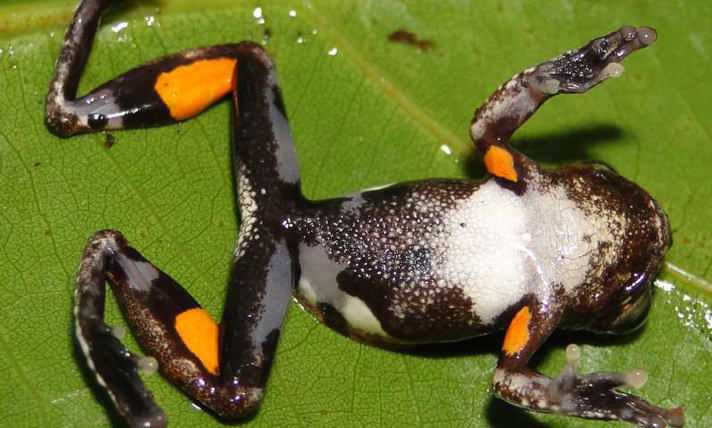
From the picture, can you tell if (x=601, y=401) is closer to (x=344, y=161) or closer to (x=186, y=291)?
(x=344, y=161)

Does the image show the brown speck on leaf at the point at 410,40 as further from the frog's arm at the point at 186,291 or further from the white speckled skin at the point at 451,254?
the white speckled skin at the point at 451,254

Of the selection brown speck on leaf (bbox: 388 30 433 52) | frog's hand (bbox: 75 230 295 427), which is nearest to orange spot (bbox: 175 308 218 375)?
frog's hand (bbox: 75 230 295 427)

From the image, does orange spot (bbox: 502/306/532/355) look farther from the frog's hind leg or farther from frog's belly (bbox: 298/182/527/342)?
the frog's hind leg

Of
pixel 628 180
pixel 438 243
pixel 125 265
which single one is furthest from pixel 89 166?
pixel 628 180

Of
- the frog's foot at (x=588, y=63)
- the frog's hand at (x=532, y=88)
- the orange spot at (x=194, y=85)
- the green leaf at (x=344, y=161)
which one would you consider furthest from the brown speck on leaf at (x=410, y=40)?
the orange spot at (x=194, y=85)

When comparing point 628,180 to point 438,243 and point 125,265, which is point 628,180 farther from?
point 125,265

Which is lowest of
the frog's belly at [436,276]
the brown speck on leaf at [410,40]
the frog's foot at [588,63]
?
the frog's belly at [436,276]
